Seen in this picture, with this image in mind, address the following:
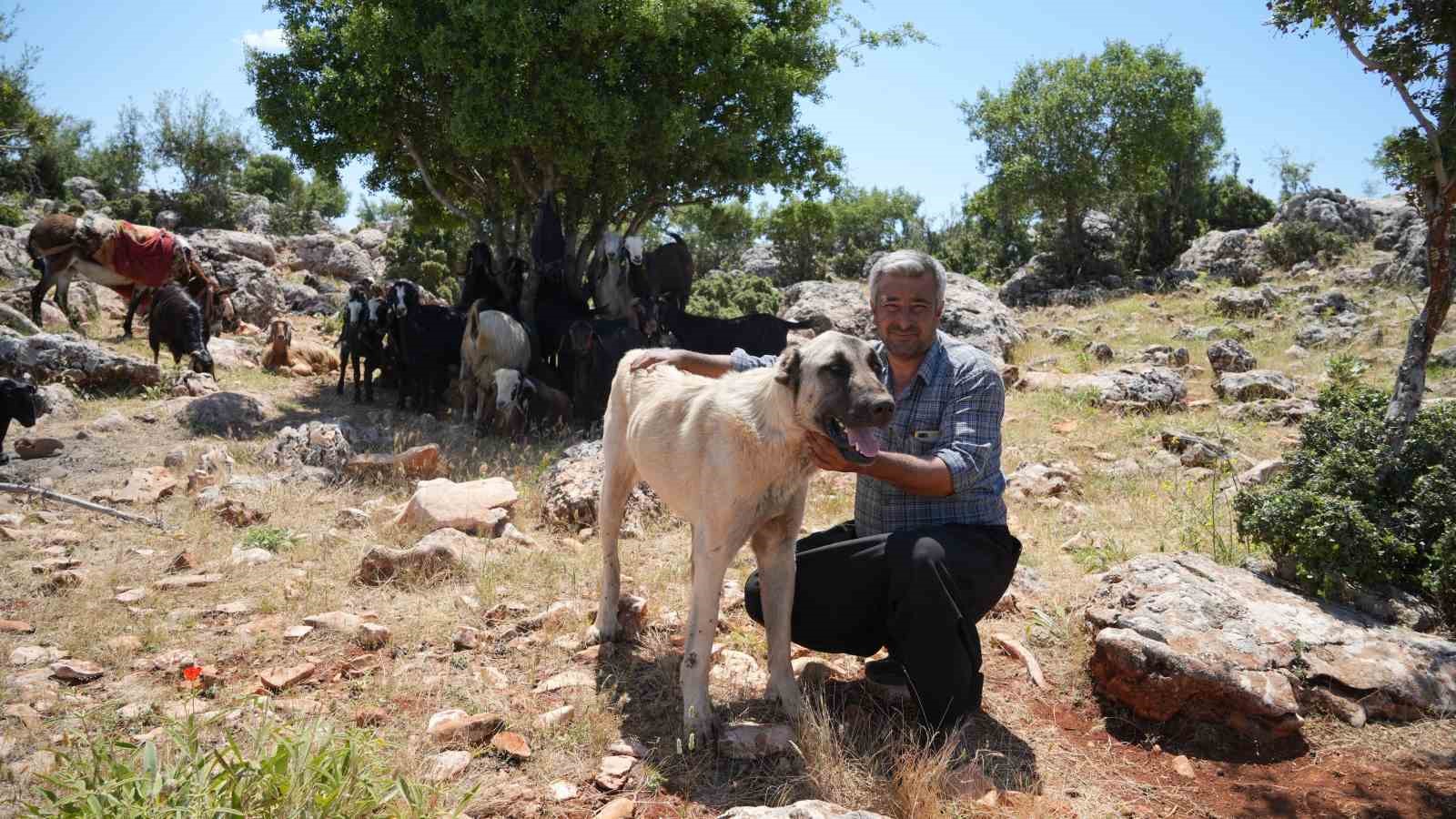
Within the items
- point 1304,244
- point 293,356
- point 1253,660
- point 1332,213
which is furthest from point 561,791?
point 1332,213

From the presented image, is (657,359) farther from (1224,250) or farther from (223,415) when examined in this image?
(1224,250)

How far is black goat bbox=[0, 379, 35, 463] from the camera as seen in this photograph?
748cm

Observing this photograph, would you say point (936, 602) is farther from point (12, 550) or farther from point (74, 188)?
point (74, 188)

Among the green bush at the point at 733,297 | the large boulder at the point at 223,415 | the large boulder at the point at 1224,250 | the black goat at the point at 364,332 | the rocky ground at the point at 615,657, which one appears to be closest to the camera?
the rocky ground at the point at 615,657

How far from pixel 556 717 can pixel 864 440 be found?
5.45 feet

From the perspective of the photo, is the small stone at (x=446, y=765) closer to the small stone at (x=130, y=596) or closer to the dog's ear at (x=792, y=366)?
the dog's ear at (x=792, y=366)

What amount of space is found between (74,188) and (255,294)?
59.5ft

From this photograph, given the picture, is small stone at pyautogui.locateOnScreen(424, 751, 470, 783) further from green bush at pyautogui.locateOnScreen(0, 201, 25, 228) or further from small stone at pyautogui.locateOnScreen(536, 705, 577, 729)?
green bush at pyautogui.locateOnScreen(0, 201, 25, 228)

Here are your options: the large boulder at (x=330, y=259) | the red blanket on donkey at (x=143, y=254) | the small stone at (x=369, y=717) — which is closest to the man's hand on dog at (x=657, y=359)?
the small stone at (x=369, y=717)

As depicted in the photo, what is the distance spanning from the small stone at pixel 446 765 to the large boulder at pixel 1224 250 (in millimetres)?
22372

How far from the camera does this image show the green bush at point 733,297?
1731 centimetres

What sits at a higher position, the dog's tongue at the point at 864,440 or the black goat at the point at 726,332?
the black goat at the point at 726,332

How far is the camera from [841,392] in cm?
302

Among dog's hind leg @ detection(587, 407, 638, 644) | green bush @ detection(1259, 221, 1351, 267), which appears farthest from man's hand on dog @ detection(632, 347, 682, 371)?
green bush @ detection(1259, 221, 1351, 267)
